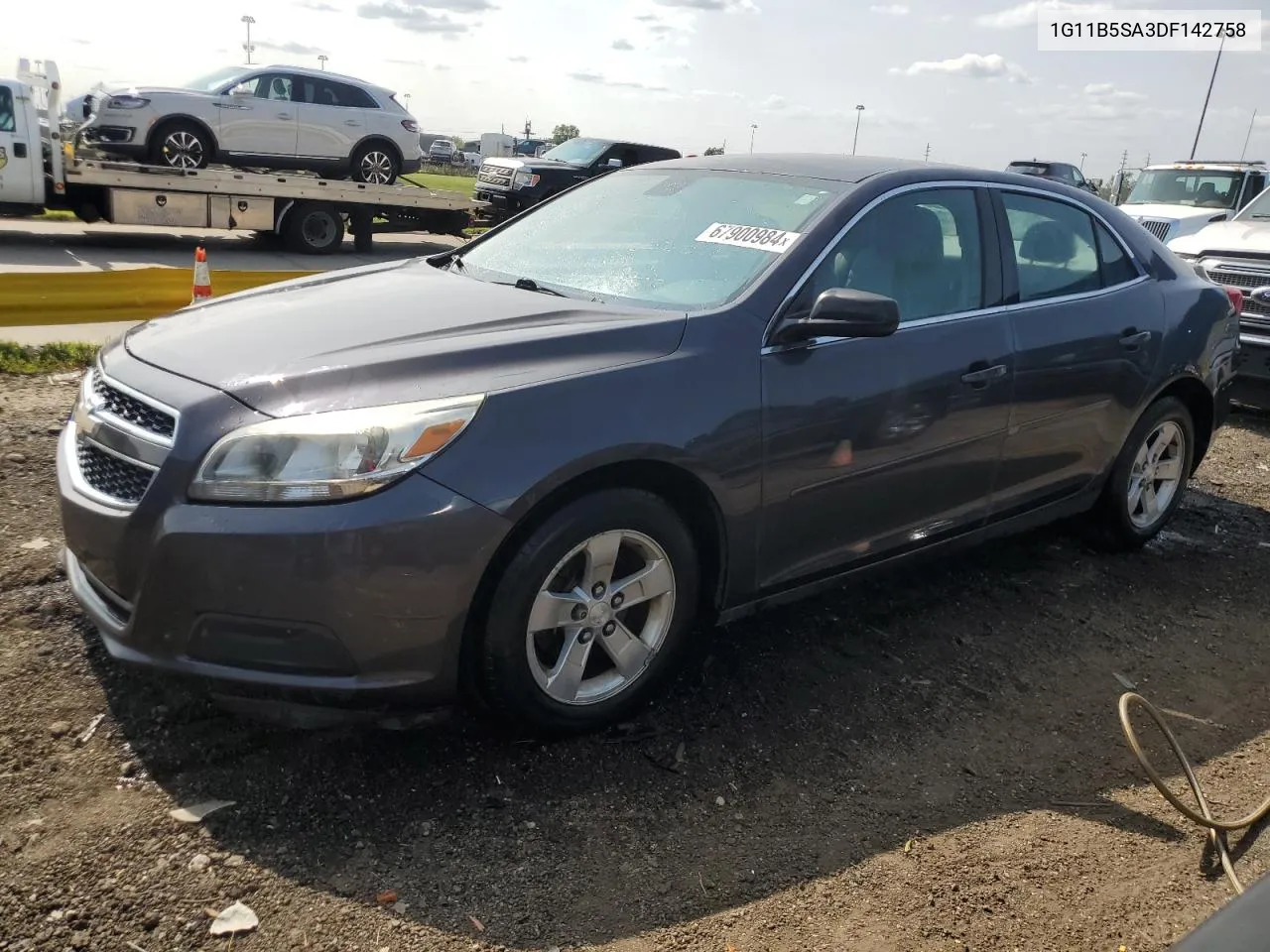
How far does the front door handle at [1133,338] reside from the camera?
455 centimetres

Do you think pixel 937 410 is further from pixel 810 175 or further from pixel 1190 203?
pixel 1190 203

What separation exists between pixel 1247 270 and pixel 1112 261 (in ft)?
14.2

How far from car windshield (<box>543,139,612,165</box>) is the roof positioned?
51.8 feet

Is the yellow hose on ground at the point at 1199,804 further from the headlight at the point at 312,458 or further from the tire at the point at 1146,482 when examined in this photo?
the headlight at the point at 312,458

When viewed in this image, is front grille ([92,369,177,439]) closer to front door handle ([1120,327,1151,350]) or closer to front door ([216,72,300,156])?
front door handle ([1120,327,1151,350])

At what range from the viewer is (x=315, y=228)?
15109mm

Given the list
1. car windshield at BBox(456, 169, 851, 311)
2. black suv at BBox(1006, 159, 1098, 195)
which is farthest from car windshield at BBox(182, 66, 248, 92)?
black suv at BBox(1006, 159, 1098, 195)

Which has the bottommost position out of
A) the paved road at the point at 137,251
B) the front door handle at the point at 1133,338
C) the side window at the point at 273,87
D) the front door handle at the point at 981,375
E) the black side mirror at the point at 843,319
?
the paved road at the point at 137,251

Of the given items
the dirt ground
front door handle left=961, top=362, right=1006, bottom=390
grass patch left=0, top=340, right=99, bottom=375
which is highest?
front door handle left=961, top=362, right=1006, bottom=390

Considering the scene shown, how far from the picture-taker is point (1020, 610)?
443 centimetres

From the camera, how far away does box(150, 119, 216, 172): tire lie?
46.1ft

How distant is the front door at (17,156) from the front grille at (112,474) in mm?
11868

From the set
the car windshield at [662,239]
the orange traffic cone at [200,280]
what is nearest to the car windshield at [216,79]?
the orange traffic cone at [200,280]

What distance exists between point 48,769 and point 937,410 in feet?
9.58
